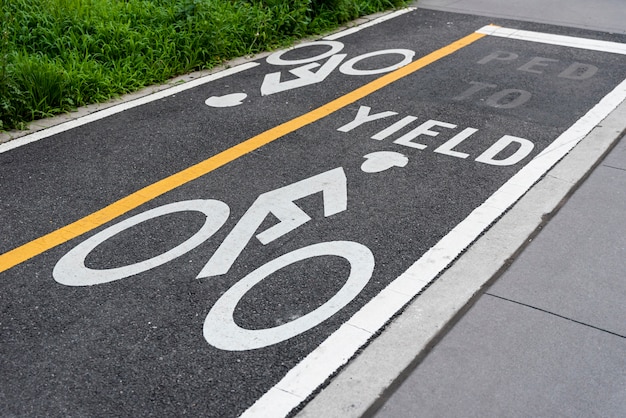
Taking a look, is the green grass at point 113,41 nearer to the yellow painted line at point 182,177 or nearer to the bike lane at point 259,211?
the bike lane at point 259,211

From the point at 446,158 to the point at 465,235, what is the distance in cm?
125

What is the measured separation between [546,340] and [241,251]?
186 centimetres

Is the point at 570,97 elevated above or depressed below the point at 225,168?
below

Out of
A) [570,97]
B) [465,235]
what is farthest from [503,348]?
[570,97]

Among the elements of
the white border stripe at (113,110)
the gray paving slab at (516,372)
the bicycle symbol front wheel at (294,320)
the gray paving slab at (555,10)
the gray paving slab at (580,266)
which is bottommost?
the gray paving slab at (555,10)

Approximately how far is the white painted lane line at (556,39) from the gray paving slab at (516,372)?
19.0ft

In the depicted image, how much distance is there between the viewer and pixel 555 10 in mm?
10461

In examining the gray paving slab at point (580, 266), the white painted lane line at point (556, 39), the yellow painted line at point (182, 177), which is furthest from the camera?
the white painted lane line at point (556, 39)

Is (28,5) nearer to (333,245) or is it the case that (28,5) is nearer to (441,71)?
(441,71)

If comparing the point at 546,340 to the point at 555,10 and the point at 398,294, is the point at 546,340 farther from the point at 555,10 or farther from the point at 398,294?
the point at 555,10

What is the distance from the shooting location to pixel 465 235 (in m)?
4.76

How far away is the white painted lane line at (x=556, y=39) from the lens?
8788 mm

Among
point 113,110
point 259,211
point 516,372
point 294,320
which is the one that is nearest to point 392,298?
point 294,320

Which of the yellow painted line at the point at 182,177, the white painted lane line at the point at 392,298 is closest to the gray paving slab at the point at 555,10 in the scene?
the yellow painted line at the point at 182,177
